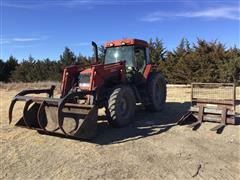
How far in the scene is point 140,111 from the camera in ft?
33.4

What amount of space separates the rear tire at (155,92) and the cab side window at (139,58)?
0.43 metres

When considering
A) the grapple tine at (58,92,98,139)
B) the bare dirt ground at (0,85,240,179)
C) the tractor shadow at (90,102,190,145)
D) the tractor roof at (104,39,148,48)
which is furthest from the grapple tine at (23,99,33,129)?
the tractor roof at (104,39,148,48)

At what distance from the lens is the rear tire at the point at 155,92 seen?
31.3 ft

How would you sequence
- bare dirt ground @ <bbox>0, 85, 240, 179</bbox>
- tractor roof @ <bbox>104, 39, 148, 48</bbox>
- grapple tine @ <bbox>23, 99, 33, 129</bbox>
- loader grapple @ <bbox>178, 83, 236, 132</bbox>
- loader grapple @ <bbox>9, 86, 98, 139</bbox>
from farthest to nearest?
tractor roof @ <bbox>104, 39, 148, 48</bbox> → loader grapple @ <bbox>178, 83, 236, 132</bbox> → grapple tine @ <bbox>23, 99, 33, 129</bbox> → loader grapple @ <bbox>9, 86, 98, 139</bbox> → bare dirt ground @ <bbox>0, 85, 240, 179</bbox>

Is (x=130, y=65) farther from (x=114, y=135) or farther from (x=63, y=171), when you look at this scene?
(x=63, y=171)

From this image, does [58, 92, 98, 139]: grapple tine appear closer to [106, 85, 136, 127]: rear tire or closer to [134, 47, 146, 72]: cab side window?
[106, 85, 136, 127]: rear tire

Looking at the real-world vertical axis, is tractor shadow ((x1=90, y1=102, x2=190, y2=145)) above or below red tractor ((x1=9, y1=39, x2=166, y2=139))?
below

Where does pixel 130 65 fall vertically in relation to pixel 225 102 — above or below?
above

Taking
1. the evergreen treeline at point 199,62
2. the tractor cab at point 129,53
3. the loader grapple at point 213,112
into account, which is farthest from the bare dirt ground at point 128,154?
the evergreen treeline at point 199,62

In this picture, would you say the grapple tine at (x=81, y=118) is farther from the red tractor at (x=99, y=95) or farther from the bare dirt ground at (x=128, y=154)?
the bare dirt ground at (x=128, y=154)

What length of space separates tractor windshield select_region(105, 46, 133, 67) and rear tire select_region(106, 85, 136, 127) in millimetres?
1393

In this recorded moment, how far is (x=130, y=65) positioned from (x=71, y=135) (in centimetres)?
351

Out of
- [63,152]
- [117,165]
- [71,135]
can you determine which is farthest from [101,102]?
[117,165]

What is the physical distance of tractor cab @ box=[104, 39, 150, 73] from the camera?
30.2 ft
